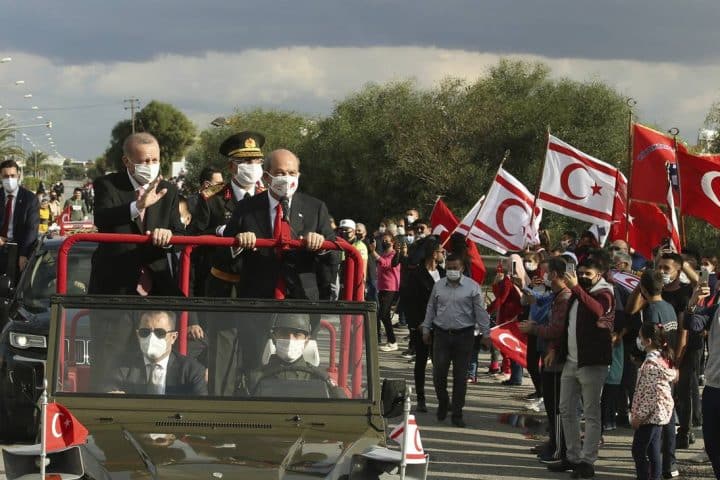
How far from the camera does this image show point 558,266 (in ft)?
36.4

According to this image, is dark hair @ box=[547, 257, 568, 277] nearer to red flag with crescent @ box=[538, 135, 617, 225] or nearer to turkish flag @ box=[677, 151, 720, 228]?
turkish flag @ box=[677, 151, 720, 228]

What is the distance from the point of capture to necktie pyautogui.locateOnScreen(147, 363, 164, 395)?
608 cm

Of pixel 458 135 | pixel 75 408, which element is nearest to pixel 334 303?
pixel 75 408

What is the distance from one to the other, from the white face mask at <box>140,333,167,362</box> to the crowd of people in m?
0.07

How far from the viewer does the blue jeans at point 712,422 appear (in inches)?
344

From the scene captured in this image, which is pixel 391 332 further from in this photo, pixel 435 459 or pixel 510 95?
pixel 510 95

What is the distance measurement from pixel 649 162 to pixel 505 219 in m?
2.80

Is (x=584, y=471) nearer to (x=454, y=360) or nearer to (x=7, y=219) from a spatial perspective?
(x=454, y=360)

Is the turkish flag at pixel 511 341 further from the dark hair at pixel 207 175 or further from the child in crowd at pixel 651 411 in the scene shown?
the child in crowd at pixel 651 411

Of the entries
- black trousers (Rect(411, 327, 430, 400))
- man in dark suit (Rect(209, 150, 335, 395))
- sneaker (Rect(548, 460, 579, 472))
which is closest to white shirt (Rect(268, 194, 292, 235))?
man in dark suit (Rect(209, 150, 335, 395))

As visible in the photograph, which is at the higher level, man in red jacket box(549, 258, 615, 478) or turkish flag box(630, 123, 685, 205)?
turkish flag box(630, 123, 685, 205)

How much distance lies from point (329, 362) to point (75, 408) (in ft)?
4.05


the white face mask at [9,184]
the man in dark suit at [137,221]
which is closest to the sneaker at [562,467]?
the man in dark suit at [137,221]

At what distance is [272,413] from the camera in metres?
5.99
